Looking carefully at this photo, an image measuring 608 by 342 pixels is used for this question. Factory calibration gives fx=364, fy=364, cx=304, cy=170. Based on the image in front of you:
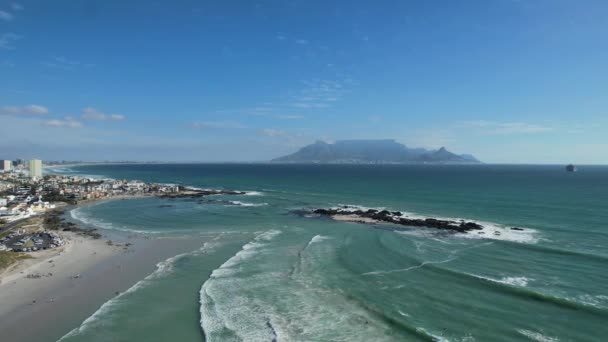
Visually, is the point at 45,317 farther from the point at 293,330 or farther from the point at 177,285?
the point at 293,330

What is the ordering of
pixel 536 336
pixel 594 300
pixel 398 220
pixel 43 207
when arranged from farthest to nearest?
1. pixel 43 207
2. pixel 398 220
3. pixel 594 300
4. pixel 536 336

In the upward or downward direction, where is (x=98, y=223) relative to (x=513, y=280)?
downward

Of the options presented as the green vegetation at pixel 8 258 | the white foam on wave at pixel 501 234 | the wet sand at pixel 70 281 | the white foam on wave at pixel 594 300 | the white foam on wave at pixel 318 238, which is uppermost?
the white foam on wave at pixel 501 234

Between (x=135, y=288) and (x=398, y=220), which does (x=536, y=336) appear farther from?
(x=398, y=220)

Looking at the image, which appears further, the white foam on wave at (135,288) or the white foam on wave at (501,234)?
the white foam on wave at (501,234)

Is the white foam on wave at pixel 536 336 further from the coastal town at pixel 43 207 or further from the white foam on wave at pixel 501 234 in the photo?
the coastal town at pixel 43 207

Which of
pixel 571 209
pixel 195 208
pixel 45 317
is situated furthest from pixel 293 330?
pixel 571 209

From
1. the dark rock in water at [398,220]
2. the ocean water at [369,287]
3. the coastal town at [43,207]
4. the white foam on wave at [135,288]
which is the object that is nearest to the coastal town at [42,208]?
the coastal town at [43,207]

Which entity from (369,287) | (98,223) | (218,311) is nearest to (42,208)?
(98,223)
